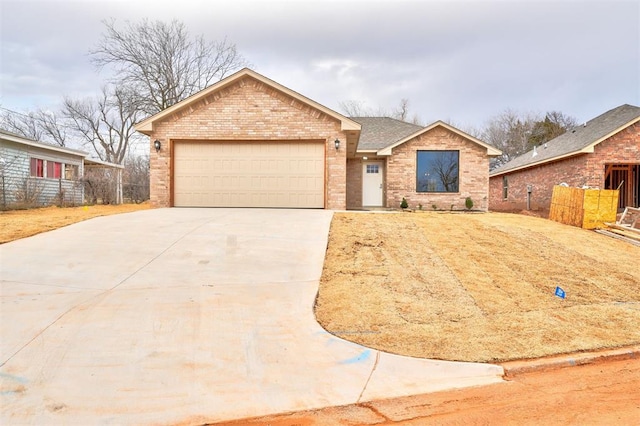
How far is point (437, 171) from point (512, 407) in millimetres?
15094

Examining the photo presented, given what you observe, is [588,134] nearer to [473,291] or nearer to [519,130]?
[473,291]

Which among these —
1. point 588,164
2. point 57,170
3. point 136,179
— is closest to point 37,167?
point 57,170

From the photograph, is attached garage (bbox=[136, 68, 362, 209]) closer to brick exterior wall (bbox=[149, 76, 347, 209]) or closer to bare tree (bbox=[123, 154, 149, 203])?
brick exterior wall (bbox=[149, 76, 347, 209])

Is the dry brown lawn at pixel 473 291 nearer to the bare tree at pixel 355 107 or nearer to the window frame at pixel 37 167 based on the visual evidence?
the window frame at pixel 37 167

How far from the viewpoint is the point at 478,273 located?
23.7 feet

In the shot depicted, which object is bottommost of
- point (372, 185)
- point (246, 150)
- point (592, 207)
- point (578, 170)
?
point (592, 207)

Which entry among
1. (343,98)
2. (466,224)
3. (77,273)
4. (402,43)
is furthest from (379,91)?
(77,273)

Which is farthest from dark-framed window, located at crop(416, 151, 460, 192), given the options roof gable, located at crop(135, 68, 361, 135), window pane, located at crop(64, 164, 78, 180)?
window pane, located at crop(64, 164, 78, 180)

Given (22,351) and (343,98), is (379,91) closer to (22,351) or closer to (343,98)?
(343,98)

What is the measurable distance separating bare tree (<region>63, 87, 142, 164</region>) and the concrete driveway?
33942mm

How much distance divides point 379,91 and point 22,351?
40.4 m

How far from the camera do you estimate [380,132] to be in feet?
68.1

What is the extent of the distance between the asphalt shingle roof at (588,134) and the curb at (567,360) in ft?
50.1

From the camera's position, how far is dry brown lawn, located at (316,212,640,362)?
469 cm
